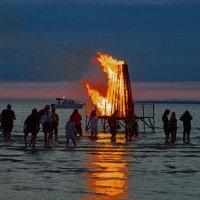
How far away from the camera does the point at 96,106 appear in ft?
177

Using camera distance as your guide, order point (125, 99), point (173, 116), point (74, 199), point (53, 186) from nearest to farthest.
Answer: point (74, 199) < point (53, 186) < point (173, 116) < point (125, 99)

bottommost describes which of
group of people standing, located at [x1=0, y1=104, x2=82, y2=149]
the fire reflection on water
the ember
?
the fire reflection on water

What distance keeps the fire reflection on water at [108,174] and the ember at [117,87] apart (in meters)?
20.2

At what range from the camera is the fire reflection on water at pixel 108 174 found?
17.3 metres

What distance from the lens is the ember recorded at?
51.4m

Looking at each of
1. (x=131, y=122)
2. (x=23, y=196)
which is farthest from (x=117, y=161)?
(x=131, y=122)

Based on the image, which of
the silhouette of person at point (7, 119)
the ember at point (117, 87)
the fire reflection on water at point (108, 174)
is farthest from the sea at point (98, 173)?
the ember at point (117, 87)

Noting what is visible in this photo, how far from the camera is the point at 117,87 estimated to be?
51.8m

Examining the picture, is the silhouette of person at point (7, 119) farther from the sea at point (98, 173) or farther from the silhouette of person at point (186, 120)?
the silhouette of person at point (186, 120)

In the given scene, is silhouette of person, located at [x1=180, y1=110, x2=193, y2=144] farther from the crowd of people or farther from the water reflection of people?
the water reflection of people

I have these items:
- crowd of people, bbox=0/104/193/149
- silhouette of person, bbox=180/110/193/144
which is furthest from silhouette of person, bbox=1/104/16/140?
silhouette of person, bbox=180/110/193/144

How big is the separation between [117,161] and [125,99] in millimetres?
26038

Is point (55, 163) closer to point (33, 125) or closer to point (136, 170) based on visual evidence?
point (136, 170)

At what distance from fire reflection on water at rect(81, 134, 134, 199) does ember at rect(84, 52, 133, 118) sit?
20237 millimetres
